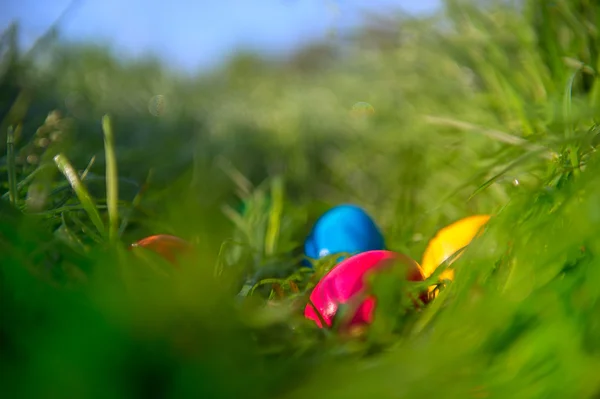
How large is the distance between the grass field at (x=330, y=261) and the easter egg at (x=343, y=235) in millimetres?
43

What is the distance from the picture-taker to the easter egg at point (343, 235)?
2.89ft

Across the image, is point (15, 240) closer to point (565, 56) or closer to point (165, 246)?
point (165, 246)

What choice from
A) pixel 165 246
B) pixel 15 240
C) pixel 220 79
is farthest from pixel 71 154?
pixel 220 79

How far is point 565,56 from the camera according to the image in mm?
830

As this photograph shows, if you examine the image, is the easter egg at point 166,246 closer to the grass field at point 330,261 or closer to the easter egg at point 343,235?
the grass field at point 330,261

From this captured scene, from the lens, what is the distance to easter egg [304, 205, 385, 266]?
0.88m

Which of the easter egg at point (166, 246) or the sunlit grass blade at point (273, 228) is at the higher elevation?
the sunlit grass blade at point (273, 228)

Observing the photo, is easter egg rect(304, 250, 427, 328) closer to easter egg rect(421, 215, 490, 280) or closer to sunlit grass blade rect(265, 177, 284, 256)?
easter egg rect(421, 215, 490, 280)

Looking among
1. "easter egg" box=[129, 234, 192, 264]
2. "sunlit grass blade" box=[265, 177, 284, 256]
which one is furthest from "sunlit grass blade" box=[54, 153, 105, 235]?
"sunlit grass blade" box=[265, 177, 284, 256]

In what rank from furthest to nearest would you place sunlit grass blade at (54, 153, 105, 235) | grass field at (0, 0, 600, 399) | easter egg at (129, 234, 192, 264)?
easter egg at (129, 234, 192, 264) → sunlit grass blade at (54, 153, 105, 235) → grass field at (0, 0, 600, 399)

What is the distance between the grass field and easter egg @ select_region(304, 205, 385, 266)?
0.04 m

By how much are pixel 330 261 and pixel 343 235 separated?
0.65 feet

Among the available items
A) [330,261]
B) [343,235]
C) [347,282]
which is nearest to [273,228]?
[343,235]

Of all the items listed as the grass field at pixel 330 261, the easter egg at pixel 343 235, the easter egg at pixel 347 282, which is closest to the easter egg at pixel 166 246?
the grass field at pixel 330 261
